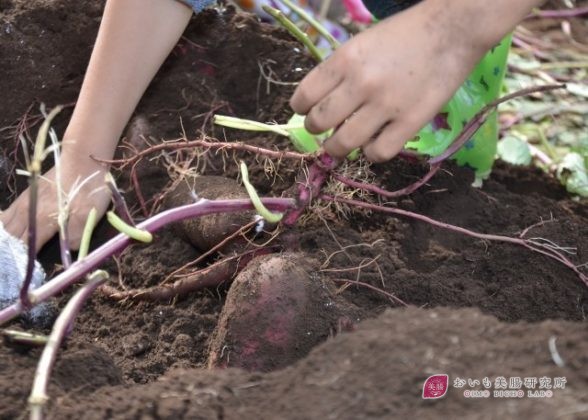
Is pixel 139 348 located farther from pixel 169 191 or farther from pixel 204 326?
pixel 169 191

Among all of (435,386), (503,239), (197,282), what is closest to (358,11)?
(503,239)

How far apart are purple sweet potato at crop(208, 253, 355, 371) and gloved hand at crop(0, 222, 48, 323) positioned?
284 millimetres

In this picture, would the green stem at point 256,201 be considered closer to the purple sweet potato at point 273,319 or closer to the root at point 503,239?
the purple sweet potato at point 273,319

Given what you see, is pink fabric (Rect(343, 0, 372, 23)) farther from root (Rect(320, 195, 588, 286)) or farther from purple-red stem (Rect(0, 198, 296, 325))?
purple-red stem (Rect(0, 198, 296, 325))

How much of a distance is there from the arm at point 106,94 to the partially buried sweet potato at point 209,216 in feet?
0.53

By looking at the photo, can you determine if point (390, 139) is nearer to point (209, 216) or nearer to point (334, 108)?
point (334, 108)

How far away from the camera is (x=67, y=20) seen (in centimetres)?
170

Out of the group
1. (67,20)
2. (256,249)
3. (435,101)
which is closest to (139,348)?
(256,249)

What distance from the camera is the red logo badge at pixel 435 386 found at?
0.73 meters

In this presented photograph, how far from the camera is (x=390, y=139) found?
40.6 inches

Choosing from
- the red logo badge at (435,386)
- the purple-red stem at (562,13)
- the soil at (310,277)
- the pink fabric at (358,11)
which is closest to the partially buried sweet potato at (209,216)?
the soil at (310,277)

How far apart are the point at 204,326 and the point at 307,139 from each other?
1.40 ft

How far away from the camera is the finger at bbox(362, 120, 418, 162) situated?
102 cm

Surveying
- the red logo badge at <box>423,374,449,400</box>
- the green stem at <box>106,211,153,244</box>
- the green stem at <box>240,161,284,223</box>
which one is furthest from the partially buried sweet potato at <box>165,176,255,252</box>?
the red logo badge at <box>423,374,449,400</box>
